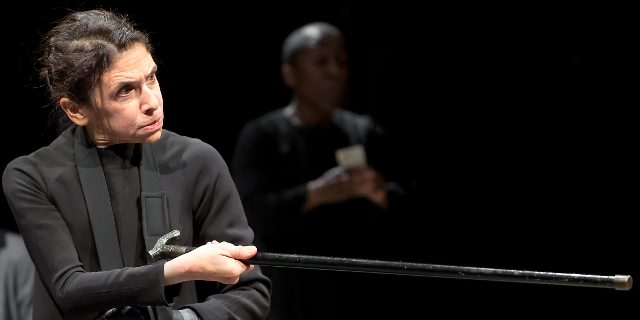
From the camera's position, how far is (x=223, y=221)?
1.40 meters

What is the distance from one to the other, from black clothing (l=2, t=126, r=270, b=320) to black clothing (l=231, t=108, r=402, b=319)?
51 centimetres

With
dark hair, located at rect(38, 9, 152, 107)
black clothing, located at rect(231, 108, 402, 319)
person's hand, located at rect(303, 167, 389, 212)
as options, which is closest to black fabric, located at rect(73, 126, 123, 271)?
dark hair, located at rect(38, 9, 152, 107)

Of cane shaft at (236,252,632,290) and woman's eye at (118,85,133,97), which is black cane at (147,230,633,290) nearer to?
cane shaft at (236,252,632,290)

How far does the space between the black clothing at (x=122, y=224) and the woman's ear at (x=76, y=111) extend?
0.22 feet

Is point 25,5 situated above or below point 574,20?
above

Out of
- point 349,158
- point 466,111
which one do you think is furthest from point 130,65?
point 466,111

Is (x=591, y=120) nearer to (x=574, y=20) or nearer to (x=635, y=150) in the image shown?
(x=635, y=150)

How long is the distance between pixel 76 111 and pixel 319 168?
2.85 ft

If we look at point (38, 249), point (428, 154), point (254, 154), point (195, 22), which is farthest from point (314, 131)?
point (38, 249)

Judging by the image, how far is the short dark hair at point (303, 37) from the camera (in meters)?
2.06

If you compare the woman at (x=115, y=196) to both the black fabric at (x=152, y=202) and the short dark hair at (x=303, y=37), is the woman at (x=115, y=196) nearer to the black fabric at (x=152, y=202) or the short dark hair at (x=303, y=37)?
the black fabric at (x=152, y=202)

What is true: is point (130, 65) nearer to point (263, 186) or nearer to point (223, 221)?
point (223, 221)

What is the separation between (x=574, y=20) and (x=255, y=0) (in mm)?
942

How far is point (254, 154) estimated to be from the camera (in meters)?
2.00
